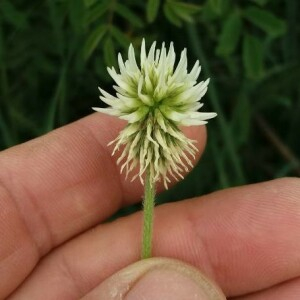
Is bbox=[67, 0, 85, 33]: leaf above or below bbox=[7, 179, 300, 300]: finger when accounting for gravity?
above

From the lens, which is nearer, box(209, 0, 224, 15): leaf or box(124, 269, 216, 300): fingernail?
box(124, 269, 216, 300): fingernail

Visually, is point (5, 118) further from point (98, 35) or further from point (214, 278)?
point (214, 278)

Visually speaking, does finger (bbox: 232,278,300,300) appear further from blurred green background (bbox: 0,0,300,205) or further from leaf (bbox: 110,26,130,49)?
leaf (bbox: 110,26,130,49)

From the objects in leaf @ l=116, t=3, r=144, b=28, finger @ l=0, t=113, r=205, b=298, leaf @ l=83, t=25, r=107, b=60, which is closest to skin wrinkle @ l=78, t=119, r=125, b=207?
finger @ l=0, t=113, r=205, b=298

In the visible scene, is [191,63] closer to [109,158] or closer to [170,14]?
[170,14]

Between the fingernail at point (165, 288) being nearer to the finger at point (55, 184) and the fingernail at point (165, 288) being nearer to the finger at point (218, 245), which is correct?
the finger at point (218, 245)

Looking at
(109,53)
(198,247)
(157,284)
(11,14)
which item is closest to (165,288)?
(157,284)
